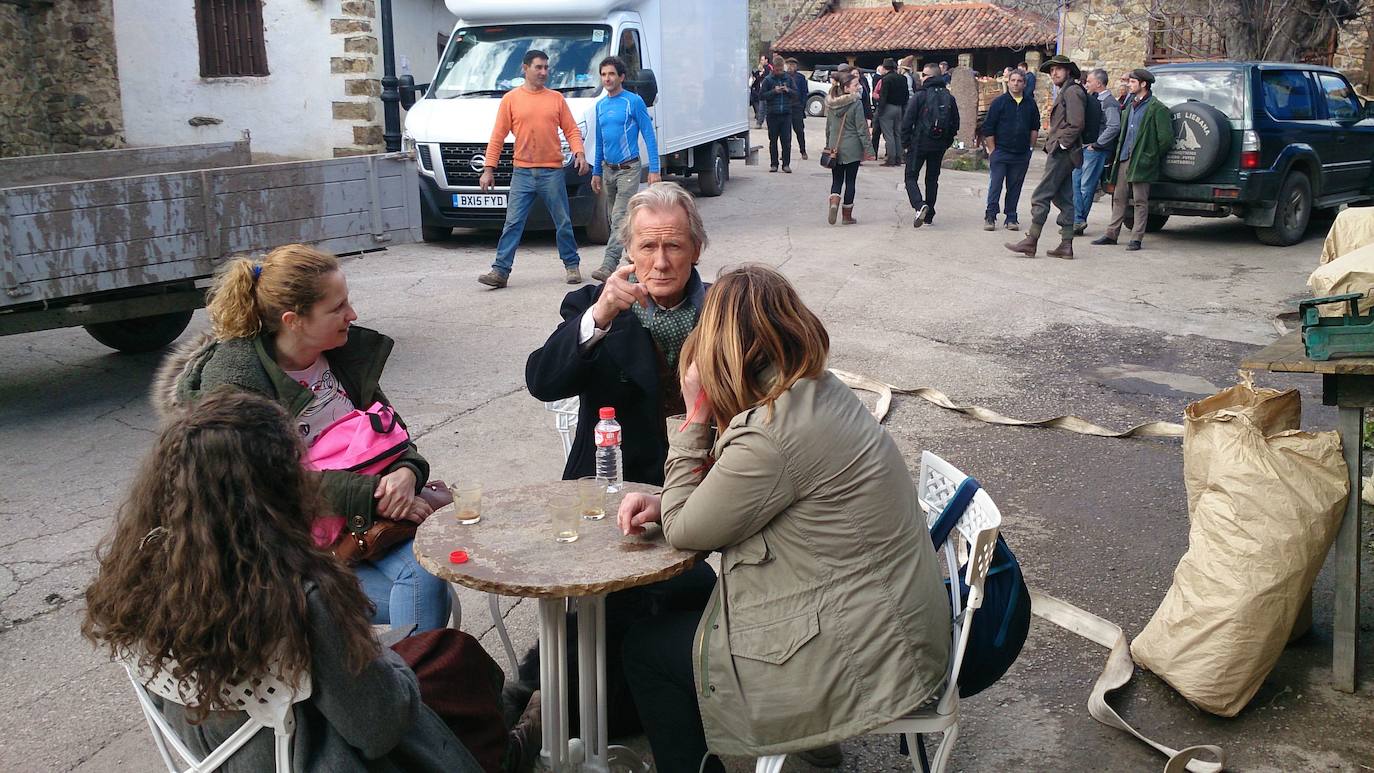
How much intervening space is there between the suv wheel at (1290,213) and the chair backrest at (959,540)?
1048cm

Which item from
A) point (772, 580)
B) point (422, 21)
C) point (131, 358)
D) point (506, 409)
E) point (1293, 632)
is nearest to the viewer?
point (772, 580)

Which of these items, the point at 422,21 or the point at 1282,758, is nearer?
the point at 1282,758

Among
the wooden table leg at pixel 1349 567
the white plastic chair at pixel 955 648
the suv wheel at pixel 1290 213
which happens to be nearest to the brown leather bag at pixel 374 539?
the white plastic chair at pixel 955 648

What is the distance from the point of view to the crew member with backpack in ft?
44.4

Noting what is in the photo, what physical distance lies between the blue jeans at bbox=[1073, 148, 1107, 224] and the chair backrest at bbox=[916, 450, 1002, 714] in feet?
31.2

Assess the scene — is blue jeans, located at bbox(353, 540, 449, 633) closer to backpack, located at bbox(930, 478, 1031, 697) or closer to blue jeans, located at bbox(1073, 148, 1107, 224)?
backpack, located at bbox(930, 478, 1031, 697)

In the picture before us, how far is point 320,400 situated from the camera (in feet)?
10.8

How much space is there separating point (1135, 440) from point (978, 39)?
3479cm

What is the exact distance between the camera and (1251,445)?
3.39m

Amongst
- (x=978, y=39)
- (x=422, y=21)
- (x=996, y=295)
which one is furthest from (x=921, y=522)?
(x=978, y=39)

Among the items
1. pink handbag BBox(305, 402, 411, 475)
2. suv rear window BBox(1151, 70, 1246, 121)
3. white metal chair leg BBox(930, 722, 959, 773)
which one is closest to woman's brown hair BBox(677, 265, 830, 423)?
white metal chair leg BBox(930, 722, 959, 773)

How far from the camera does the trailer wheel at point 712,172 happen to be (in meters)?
16.3

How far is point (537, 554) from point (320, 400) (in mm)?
949

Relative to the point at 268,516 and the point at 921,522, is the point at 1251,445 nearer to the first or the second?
the point at 921,522
